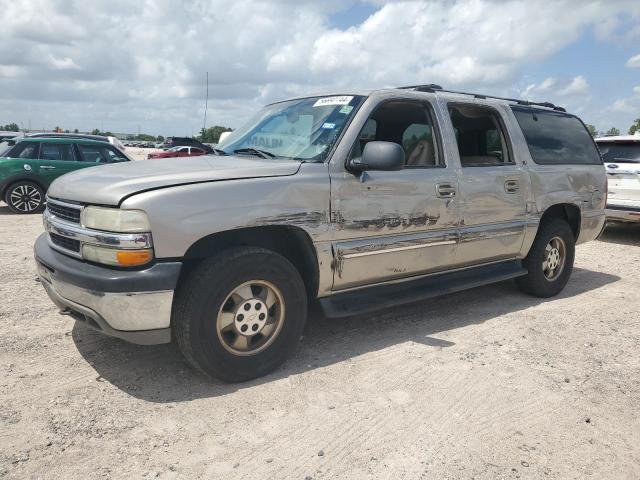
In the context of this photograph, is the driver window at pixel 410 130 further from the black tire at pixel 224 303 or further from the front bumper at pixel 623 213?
the front bumper at pixel 623 213

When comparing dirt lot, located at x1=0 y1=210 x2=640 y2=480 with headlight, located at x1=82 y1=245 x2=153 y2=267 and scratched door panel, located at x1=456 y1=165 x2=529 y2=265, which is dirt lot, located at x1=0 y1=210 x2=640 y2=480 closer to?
scratched door panel, located at x1=456 y1=165 x2=529 y2=265

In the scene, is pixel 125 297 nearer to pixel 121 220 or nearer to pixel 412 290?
pixel 121 220

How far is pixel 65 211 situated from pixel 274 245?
1.34 meters

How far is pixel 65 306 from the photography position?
3219mm

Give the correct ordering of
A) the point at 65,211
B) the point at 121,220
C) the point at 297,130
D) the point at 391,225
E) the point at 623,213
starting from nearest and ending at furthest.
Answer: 1. the point at 121,220
2. the point at 65,211
3. the point at 391,225
4. the point at 297,130
5. the point at 623,213

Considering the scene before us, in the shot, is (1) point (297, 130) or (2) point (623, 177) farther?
(2) point (623, 177)

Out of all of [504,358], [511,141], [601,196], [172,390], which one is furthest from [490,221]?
[172,390]

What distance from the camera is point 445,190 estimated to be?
4.22 meters

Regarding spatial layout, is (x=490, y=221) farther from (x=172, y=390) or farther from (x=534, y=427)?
(x=172, y=390)

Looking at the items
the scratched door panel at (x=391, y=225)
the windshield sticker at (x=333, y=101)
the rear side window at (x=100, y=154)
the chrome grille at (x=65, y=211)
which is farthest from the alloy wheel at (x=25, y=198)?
the scratched door panel at (x=391, y=225)

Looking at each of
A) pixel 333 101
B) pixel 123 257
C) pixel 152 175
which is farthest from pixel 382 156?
pixel 123 257

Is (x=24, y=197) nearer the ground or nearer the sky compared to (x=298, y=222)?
nearer the ground

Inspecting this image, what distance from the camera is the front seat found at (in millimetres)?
4199

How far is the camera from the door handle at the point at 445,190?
4.17 metres
